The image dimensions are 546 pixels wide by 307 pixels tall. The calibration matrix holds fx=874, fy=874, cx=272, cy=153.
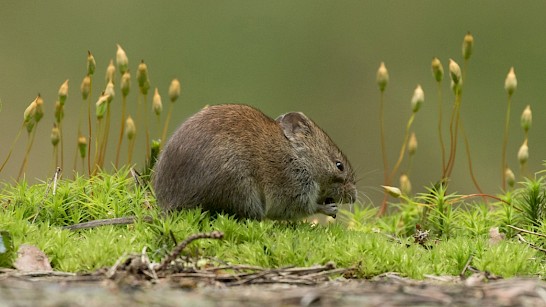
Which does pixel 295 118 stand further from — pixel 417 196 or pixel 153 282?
pixel 153 282

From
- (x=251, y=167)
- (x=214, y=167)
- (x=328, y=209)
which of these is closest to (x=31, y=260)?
(x=214, y=167)

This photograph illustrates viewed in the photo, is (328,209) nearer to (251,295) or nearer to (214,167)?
(214,167)

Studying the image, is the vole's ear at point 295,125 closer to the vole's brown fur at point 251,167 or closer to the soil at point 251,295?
the vole's brown fur at point 251,167

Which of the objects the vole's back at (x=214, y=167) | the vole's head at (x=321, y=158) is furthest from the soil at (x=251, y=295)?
the vole's head at (x=321, y=158)

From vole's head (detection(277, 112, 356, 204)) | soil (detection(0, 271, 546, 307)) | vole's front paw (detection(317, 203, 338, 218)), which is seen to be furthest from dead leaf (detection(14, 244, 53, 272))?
vole's front paw (detection(317, 203, 338, 218))

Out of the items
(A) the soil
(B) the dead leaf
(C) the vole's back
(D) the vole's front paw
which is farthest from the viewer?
(D) the vole's front paw

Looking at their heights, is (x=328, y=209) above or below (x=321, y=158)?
below

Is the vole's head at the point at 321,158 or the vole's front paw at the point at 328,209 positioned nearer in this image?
the vole's head at the point at 321,158

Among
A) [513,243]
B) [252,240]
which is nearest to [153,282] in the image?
[252,240]

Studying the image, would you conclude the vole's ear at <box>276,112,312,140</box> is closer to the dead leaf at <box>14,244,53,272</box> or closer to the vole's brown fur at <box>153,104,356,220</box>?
the vole's brown fur at <box>153,104,356,220</box>
